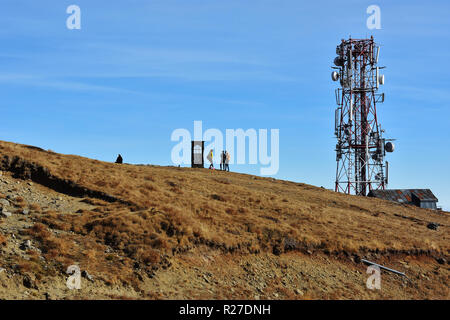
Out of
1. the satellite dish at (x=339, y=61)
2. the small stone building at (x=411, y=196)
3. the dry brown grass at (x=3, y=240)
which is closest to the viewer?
the dry brown grass at (x=3, y=240)

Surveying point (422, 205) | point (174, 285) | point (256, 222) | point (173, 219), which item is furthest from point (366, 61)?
point (174, 285)

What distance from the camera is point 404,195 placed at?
181 feet

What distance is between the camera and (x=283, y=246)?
23672 mm

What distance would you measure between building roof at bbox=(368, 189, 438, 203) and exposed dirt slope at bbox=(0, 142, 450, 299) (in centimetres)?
2198

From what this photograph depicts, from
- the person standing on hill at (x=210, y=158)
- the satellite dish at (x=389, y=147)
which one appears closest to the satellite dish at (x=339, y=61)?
the satellite dish at (x=389, y=147)

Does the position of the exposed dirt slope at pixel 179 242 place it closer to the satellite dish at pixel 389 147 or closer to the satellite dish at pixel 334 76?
the satellite dish at pixel 389 147

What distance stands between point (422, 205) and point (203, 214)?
124 feet

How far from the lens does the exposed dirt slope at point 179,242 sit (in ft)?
57.9

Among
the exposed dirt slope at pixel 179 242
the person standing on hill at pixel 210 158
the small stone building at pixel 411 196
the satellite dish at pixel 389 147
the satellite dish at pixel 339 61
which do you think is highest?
the satellite dish at pixel 339 61

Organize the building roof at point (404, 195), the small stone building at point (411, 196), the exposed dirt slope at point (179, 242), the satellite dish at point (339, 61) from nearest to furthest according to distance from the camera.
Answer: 1. the exposed dirt slope at point (179, 242)
2. the small stone building at point (411, 196)
3. the building roof at point (404, 195)
4. the satellite dish at point (339, 61)

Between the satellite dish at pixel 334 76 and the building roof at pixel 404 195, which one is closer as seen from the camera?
the building roof at pixel 404 195

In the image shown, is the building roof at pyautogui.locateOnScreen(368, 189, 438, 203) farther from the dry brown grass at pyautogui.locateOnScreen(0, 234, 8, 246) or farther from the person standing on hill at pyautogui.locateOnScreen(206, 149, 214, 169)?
the dry brown grass at pyautogui.locateOnScreen(0, 234, 8, 246)

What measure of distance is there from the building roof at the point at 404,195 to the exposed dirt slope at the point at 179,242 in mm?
21976

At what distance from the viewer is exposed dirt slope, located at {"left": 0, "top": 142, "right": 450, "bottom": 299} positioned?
1766cm
